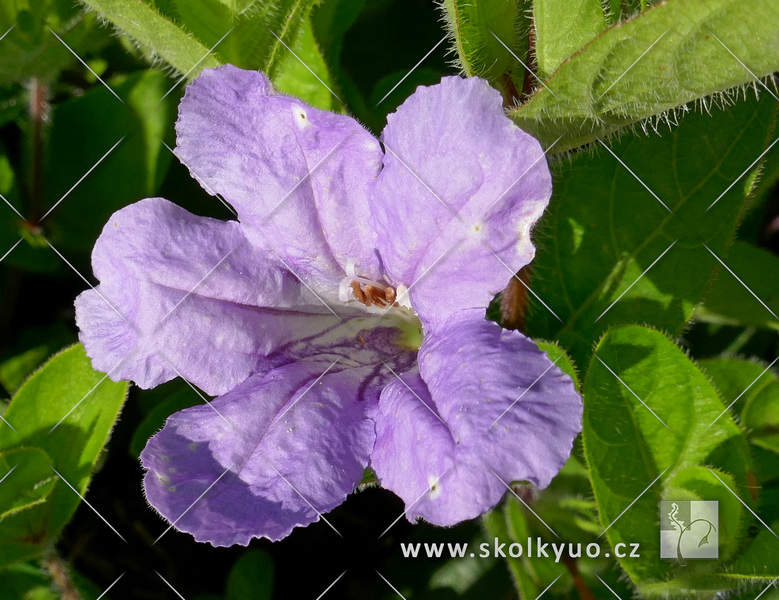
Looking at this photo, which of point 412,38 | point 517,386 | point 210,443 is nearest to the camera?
point 517,386

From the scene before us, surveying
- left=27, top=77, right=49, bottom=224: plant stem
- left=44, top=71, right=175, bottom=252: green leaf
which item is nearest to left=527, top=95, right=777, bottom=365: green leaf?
left=44, top=71, right=175, bottom=252: green leaf

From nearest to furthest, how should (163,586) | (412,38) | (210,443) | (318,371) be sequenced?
1. (210,443)
2. (318,371)
3. (163,586)
4. (412,38)

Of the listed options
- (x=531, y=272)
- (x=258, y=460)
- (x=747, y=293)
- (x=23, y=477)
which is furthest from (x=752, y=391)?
(x=23, y=477)

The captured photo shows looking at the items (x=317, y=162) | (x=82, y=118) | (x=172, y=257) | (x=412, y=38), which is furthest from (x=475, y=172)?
(x=82, y=118)

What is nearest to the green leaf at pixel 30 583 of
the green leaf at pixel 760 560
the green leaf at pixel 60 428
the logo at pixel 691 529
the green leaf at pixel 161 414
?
the green leaf at pixel 60 428

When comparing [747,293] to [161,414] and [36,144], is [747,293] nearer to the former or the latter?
[161,414]

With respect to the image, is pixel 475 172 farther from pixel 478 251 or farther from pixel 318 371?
pixel 318 371
